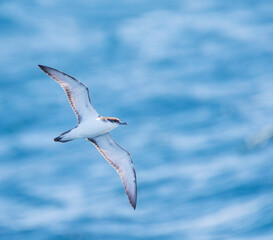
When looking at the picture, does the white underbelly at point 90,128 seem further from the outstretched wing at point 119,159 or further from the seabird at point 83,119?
the outstretched wing at point 119,159

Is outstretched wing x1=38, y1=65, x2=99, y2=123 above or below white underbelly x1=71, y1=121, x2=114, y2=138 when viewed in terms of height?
above

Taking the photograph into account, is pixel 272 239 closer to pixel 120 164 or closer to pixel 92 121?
pixel 120 164

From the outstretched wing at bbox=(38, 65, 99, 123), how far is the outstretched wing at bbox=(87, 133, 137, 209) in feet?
3.74

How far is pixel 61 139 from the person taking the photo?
57.7 ft

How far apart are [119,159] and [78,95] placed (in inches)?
105

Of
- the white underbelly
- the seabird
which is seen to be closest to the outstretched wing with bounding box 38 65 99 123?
the seabird

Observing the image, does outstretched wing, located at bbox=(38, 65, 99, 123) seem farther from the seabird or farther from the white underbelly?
the white underbelly

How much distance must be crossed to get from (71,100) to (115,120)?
1401 millimetres

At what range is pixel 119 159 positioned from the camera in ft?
63.8

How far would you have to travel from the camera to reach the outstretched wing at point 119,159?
19138mm

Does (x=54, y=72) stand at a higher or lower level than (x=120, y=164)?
higher

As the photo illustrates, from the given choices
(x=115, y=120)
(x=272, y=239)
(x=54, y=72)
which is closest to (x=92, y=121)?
(x=115, y=120)

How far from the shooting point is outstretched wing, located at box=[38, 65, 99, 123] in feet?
57.8

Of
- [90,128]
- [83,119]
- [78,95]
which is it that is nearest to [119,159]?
[90,128]
